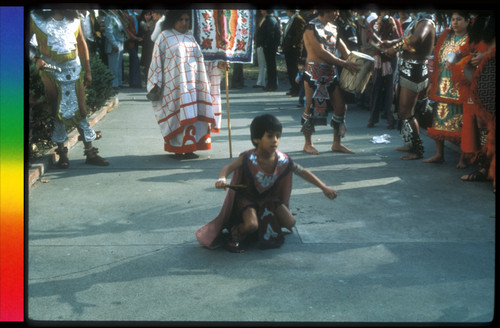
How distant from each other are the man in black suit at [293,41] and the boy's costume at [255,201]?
24.0ft

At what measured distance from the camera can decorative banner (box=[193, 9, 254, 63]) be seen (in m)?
8.34

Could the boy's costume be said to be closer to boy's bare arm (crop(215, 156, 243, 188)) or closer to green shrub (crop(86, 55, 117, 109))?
boy's bare arm (crop(215, 156, 243, 188))

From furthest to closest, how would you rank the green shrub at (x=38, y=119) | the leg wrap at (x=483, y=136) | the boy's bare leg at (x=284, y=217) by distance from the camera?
1. the green shrub at (x=38, y=119)
2. the leg wrap at (x=483, y=136)
3. the boy's bare leg at (x=284, y=217)

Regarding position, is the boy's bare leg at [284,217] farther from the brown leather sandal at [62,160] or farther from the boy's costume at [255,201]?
the brown leather sandal at [62,160]

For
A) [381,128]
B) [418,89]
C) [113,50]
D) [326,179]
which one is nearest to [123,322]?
[326,179]

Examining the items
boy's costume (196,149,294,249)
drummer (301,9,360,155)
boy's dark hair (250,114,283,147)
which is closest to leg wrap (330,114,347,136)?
drummer (301,9,360,155)

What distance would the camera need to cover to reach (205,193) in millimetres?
6875

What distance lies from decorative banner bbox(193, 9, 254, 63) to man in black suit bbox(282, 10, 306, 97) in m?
3.97

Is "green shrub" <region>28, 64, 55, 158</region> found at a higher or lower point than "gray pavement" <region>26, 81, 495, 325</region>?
higher

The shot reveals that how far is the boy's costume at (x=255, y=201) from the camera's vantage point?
5.20m

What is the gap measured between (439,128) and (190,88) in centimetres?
278

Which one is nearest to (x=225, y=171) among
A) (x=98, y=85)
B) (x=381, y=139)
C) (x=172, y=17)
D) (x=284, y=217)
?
(x=284, y=217)

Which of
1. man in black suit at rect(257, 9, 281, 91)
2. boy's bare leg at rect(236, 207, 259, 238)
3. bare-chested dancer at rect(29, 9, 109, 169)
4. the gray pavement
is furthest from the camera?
man in black suit at rect(257, 9, 281, 91)

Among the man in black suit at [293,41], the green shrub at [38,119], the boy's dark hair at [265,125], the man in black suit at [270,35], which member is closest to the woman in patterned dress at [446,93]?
the boy's dark hair at [265,125]
